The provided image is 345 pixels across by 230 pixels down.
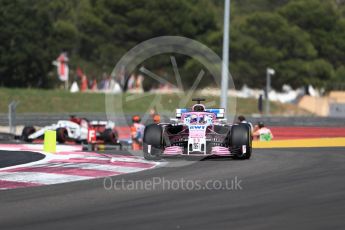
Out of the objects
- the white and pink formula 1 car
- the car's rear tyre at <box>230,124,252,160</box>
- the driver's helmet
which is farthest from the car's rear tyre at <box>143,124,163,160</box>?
the car's rear tyre at <box>230,124,252,160</box>

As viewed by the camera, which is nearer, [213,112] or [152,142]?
[152,142]

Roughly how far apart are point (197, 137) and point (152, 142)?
971 mm

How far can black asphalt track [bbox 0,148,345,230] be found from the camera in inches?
314

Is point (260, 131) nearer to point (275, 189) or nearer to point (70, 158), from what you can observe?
point (70, 158)

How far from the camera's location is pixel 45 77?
63.9 metres

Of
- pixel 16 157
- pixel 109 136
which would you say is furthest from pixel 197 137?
pixel 109 136

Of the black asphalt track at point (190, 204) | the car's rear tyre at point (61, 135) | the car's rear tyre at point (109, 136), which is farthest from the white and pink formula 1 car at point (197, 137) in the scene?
the car's rear tyre at point (61, 135)

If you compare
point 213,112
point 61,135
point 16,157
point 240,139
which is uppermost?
point 213,112

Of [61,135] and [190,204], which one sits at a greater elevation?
[61,135]

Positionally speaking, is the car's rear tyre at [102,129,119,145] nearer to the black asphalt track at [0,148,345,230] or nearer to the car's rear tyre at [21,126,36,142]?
the car's rear tyre at [21,126,36,142]

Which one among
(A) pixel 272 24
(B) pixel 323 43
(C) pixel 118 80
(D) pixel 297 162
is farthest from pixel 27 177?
(B) pixel 323 43

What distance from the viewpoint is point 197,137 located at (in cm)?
1577

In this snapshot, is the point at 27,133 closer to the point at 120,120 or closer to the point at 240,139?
the point at 120,120

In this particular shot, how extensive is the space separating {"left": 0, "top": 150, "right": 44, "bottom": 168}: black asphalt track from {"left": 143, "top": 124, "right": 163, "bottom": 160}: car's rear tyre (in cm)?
216
